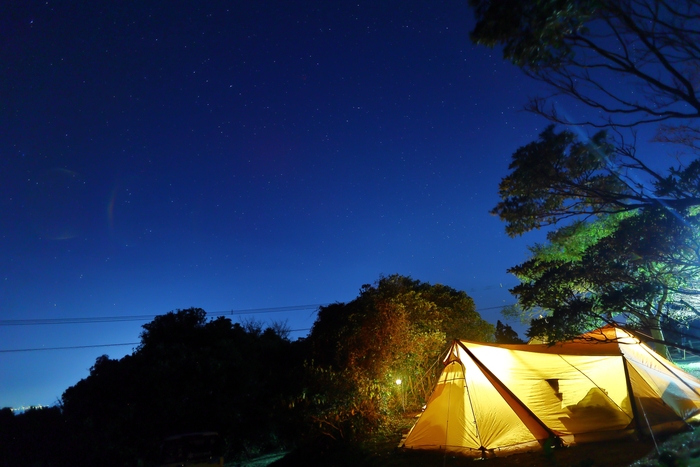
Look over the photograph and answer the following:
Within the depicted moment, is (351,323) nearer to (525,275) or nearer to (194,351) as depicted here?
(525,275)

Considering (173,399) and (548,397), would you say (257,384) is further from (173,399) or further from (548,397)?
(548,397)

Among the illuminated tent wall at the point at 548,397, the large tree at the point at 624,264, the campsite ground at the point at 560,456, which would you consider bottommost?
the campsite ground at the point at 560,456

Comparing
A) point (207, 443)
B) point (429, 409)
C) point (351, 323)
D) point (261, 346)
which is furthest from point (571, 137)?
point (261, 346)

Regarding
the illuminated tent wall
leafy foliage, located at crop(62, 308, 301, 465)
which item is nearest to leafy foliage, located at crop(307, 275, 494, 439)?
the illuminated tent wall

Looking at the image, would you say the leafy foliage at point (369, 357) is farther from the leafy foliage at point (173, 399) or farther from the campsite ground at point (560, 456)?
the leafy foliage at point (173, 399)

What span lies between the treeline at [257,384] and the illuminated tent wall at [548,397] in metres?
2.49

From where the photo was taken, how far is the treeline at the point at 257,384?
13703mm

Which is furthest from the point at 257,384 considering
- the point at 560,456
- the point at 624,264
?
the point at 624,264

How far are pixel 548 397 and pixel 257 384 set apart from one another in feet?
47.4

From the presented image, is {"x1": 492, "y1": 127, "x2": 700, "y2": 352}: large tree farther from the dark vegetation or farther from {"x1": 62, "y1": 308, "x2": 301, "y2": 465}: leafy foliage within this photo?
{"x1": 62, "y1": 308, "x2": 301, "y2": 465}: leafy foliage

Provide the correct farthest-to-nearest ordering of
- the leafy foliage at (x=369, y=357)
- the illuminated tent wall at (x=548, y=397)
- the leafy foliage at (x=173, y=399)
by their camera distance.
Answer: the leafy foliage at (x=173, y=399) < the leafy foliage at (x=369, y=357) < the illuminated tent wall at (x=548, y=397)

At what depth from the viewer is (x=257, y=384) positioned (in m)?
21.7

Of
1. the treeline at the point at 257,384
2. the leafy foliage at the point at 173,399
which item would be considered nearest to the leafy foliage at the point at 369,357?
the treeline at the point at 257,384

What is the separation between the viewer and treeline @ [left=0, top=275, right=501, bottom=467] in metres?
13.7
